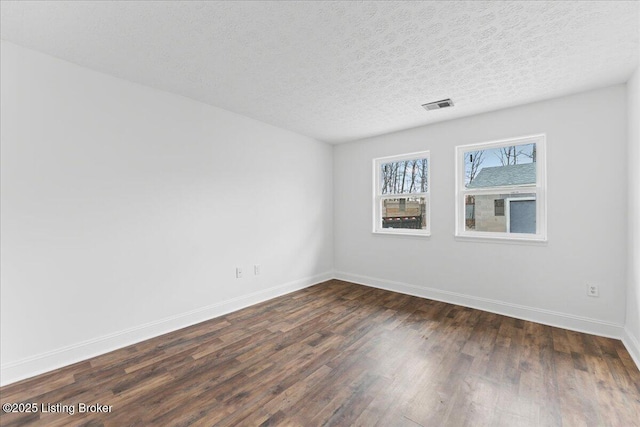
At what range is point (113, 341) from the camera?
241 cm

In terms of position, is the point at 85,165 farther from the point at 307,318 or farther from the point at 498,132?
the point at 498,132

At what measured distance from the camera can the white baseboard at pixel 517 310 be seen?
266 centimetres

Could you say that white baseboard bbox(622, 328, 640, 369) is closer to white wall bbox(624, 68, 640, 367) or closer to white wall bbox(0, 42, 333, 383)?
white wall bbox(624, 68, 640, 367)

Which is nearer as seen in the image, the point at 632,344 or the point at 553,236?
the point at 632,344

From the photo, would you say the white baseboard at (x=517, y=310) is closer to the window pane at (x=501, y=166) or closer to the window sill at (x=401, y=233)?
the window sill at (x=401, y=233)

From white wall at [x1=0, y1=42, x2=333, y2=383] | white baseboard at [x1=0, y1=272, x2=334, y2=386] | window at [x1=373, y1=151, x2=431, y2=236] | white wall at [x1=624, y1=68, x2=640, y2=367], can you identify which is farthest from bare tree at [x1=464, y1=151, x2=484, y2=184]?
white baseboard at [x1=0, y1=272, x2=334, y2=386]

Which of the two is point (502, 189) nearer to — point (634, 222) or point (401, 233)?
point (634, 222)

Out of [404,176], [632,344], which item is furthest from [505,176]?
[632,344]

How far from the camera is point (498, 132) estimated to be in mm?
3244

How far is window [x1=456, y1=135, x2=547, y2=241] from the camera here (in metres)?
3.07

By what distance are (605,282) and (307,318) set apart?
3.12 meters

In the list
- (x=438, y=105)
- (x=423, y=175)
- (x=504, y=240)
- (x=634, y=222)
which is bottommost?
(x=504, y=240)

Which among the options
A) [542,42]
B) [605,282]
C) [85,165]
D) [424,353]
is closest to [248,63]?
[85,165]

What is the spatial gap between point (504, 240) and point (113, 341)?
4303 mm
